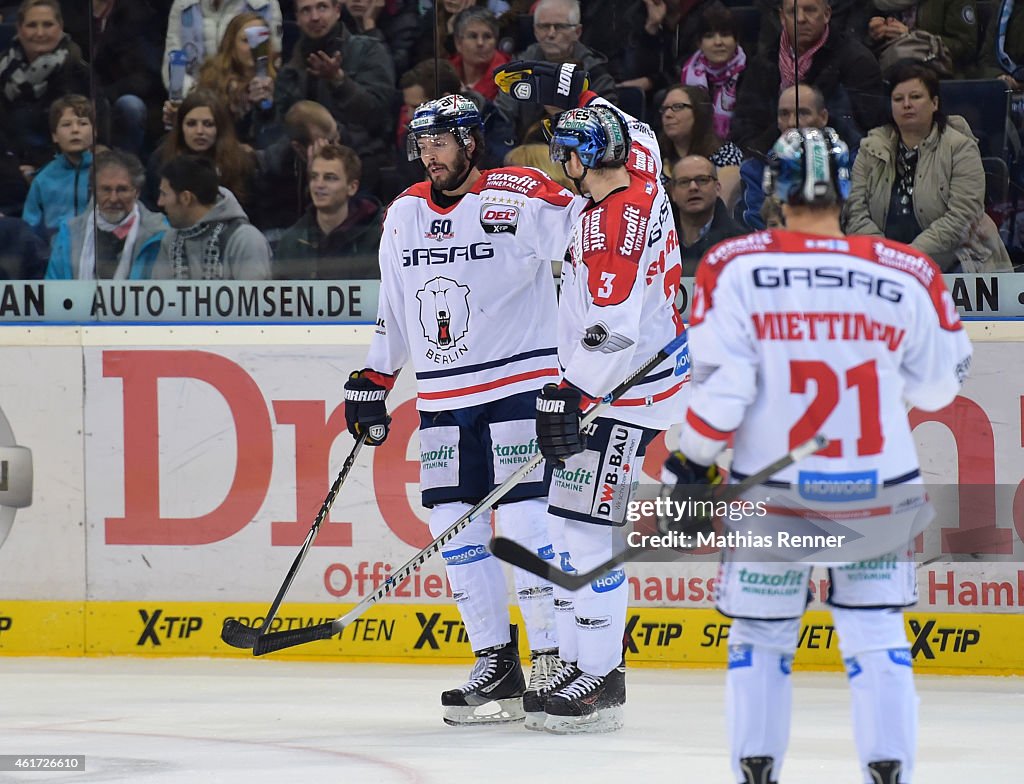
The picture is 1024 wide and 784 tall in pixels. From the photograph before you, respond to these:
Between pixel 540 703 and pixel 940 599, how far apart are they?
4.73ft

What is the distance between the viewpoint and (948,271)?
514cm

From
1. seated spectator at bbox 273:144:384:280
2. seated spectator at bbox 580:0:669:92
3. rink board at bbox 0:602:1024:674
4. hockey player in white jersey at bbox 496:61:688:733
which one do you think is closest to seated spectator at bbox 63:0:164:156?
seated spectator at bbox 273:144:384:280

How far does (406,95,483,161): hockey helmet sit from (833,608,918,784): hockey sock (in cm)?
196

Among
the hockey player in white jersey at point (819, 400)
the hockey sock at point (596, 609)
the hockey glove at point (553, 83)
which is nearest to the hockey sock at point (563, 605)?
the hockey sock at point (596, 609)

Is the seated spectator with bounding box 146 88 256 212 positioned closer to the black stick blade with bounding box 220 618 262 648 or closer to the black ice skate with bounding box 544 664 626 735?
the black stick blade with bounding box 220 618 262 648

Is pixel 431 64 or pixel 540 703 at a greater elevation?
pixel 431 64

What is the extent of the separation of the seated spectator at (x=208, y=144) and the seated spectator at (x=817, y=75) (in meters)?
1.74

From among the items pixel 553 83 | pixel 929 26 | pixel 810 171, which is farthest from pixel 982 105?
pixel 810 171

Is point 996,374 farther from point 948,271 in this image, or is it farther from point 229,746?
point 229,746

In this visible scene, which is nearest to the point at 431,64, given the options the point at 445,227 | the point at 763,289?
the point at 445,227

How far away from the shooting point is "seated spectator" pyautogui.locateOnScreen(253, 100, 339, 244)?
5715mm

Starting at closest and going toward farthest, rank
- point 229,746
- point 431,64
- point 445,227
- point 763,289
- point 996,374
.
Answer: point 763,289 → point 229,746 → point 445,227 → point 996,374 → point 431,64

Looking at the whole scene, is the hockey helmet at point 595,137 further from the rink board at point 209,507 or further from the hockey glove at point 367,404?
the rink board at point 209,507

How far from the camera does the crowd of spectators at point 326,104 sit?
5.32 metres
